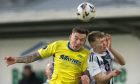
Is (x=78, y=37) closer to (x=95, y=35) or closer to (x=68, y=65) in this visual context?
(x=95, y=35)

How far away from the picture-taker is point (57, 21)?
16.3 metres

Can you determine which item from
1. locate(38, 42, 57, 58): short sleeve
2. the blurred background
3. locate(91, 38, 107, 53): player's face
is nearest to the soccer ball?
locate(38, 42, 57, 58): short sleeve

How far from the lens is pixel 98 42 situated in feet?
30.6

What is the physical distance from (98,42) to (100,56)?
19cm

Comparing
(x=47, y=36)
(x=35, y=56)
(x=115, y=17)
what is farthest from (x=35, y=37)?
(x=35, y=56)

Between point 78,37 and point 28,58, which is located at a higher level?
point 78,37

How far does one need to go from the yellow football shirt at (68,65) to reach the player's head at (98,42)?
262 millimetres

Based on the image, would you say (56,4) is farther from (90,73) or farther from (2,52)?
(90,73)

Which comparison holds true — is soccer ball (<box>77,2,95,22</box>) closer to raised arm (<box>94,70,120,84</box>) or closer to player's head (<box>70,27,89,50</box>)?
player's head (<box>70,27,89,50</box>)

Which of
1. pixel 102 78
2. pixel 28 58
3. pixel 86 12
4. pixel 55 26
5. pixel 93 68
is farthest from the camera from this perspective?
pixel 55 26

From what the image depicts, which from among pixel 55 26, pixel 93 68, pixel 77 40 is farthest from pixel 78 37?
pixel 55 26

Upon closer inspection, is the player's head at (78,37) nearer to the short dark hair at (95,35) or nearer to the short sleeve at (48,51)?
the short dark hair at (95,35)

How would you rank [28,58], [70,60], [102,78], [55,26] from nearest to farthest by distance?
[102,78], [70,60], [28,58], [55,26]

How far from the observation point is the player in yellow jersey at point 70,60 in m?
9.51
